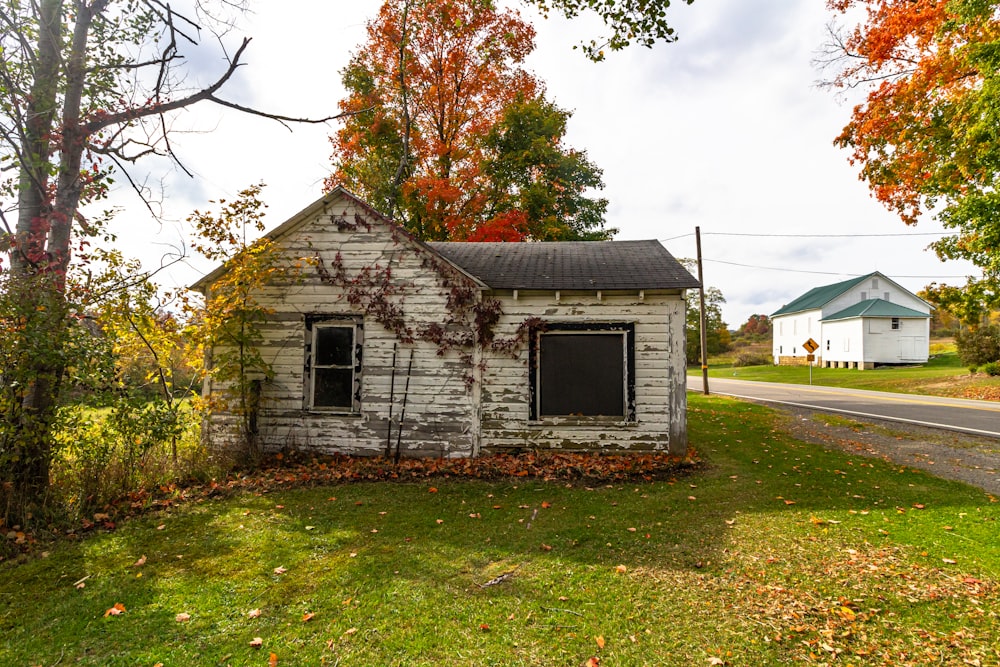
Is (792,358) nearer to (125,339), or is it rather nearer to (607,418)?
(607,418)

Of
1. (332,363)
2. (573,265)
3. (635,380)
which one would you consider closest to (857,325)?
(573,265)

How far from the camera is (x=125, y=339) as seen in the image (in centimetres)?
684

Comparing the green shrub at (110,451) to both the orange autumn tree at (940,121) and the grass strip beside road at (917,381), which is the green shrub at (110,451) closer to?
the orange autumn tree at (940,121)

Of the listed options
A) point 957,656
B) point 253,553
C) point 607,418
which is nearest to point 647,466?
point 607,418

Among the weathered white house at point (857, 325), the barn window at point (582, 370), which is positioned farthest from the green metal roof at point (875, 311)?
the barn window at point (582, 370)

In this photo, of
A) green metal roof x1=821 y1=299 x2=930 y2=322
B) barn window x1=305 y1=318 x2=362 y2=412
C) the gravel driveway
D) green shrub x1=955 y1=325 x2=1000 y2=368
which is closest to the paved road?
the gravel driveway

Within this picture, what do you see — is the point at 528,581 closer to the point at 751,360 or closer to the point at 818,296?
the point at 751,360

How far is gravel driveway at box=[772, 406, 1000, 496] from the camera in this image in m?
7.81

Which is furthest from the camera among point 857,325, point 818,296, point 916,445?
point 818,296

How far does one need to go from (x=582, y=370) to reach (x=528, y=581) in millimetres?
5008

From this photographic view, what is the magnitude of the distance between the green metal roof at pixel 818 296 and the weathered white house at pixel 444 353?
4059 centimetres

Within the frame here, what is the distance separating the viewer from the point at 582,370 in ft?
28.9

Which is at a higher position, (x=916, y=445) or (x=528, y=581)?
(x=916, y=445)

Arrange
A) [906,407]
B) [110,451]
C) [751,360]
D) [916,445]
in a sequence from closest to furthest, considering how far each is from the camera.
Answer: [110,451] → [916,445] → [906,407] → [751,360]
